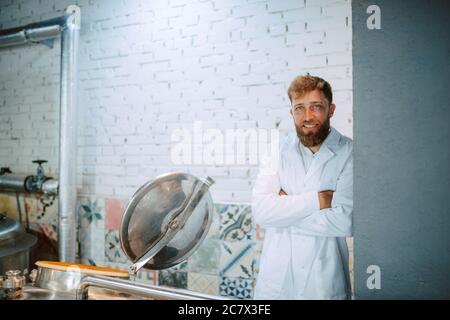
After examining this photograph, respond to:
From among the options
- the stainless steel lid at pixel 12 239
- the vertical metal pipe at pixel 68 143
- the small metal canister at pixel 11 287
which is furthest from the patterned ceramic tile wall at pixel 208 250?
the small metal canister at pixel 11 287

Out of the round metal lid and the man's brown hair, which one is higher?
the man's brown hair

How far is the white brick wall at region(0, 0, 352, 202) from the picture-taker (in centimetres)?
237

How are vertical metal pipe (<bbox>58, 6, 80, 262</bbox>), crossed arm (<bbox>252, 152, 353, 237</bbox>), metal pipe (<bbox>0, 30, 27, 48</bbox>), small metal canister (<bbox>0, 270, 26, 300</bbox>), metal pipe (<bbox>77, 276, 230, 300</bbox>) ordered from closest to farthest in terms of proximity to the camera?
1. metal pipe (<bbox>77, 276, 230, 300</bbox>)
2. small metal canister (<bbox>0, 270, 26, 300</bbox>)
3. crossed arm (<bbox>252, 152, 353, 237</bbox>)
4. vertical metal pipe (<bbox>58, 6, 80, 262</bbox>)
5. metal pipe (<bbox>0, 30, 27, 48</bbox>)

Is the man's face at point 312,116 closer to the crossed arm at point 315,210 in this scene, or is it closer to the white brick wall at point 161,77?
the white brick wall at point 161,77

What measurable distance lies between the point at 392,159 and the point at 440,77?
0.39 meters

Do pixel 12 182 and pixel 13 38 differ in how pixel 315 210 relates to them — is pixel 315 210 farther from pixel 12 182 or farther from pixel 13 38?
pixel 13 38

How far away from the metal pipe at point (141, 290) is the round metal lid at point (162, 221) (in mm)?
134

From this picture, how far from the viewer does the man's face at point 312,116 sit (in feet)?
7.59

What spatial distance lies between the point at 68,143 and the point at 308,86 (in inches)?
71.1

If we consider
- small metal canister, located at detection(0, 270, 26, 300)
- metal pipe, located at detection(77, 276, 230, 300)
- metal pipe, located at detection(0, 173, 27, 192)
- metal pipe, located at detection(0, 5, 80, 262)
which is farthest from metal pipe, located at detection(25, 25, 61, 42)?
metal pipe, located at detection(77, 276, 230, 300)

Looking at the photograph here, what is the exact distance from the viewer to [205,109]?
2623mm

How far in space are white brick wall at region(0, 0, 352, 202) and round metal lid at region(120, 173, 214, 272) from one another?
0.70 m

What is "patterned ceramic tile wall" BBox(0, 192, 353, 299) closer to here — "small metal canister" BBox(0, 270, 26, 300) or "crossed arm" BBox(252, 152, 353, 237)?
"crossed arm" BBox(252, 152, 353, 237)

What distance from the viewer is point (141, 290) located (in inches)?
59.9
